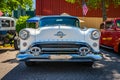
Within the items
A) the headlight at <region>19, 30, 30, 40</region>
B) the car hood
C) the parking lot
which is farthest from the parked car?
the car hood

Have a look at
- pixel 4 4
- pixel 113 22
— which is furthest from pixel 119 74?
pixel 4 4

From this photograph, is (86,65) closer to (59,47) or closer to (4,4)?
(59,47)

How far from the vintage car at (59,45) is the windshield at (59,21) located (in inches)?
50.8

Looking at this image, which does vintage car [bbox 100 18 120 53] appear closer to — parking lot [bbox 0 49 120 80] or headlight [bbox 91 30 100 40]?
parking lot [bbox 0 49 120 80]

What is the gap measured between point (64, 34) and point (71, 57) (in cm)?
79

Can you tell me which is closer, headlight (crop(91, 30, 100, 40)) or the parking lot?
the parking lot

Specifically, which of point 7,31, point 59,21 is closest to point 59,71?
point 59,21

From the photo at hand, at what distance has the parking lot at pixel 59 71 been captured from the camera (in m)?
8.70

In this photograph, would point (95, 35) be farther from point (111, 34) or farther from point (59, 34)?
point (111, 34)

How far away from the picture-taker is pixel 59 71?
31.7 feet

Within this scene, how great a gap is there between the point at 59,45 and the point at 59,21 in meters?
1.98

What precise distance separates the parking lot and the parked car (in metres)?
3.97

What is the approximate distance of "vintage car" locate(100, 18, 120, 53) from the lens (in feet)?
45.3

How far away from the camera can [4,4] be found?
2502 centimetres
